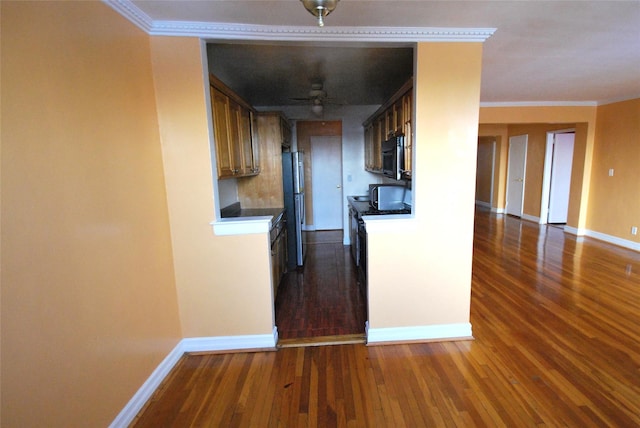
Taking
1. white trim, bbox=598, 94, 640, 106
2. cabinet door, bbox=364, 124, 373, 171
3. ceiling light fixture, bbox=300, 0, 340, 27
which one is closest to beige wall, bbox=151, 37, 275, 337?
ceiling light fixture, bbox=300, 0, 340, 27

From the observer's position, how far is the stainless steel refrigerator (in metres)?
4.10

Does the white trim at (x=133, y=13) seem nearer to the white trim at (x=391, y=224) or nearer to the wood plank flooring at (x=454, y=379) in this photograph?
the white trim at (x=391, y=224)

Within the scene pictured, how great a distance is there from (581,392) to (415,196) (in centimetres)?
159

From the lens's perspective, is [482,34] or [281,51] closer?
[482,34]

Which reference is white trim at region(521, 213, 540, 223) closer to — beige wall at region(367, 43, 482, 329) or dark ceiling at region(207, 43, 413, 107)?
dark ceiling at region(207, 43, 413, 107)

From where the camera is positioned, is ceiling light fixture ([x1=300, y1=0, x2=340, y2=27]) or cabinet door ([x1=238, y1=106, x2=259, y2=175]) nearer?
ceiling light fixture ([x1=300, y1=0, x2=340, y2=27])

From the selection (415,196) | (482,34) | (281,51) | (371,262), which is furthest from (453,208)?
(281,51)

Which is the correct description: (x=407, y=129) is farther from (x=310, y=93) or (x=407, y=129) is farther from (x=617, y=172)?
(x=617, y=172)

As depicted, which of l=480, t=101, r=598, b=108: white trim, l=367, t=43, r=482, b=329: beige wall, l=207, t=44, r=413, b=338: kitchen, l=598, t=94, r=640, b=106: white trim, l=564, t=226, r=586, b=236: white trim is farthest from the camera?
l=564, t=226, r=586, b=236: white trim

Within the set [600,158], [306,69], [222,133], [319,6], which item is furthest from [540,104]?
[319,6]

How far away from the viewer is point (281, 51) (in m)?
2.67

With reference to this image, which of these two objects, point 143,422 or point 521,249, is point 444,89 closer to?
point 143,422

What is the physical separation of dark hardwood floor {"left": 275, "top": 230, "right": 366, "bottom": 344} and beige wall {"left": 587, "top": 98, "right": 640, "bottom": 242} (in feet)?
14.4

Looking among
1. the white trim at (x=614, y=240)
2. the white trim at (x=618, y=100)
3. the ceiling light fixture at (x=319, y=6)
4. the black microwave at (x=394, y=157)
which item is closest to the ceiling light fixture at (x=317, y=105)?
the black microwave at (x=394, y=157)
